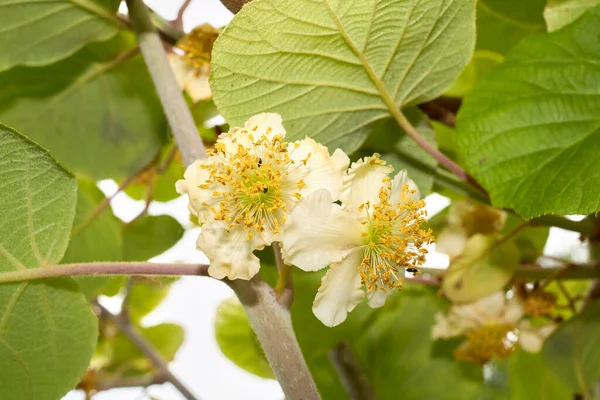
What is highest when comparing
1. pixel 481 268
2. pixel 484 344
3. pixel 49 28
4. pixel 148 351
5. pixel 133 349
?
pixel 49 28

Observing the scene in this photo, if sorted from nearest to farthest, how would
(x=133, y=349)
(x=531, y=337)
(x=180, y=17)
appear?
1. (x=180, y=17)
2. (x=531, y=337)
3. (x=133, y=349)

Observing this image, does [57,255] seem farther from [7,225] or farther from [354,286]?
[354,286]

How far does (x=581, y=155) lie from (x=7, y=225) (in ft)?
1.03

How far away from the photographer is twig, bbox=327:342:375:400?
1.93 feet

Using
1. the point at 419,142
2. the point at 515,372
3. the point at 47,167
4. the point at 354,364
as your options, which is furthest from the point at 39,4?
the point at 515,372

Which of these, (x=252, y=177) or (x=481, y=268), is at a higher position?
(x=252, y=177)

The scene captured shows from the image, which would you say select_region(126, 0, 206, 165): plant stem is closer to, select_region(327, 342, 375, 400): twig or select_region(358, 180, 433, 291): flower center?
select_region(358, 180, 433, 291): flower center

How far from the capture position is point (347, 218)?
0.34 meters

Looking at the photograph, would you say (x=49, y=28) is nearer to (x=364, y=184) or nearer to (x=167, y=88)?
(x=167, y=88)

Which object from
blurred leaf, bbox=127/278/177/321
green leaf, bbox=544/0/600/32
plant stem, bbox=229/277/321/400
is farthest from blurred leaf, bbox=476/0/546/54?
blurred leaf, bbox=127/278/177/321

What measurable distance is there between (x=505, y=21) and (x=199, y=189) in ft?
1.15

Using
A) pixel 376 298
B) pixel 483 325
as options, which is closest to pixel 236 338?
pixel 483 325

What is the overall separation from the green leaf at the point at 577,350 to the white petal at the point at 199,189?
0.35 metres

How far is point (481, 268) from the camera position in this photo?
526 millimetres
